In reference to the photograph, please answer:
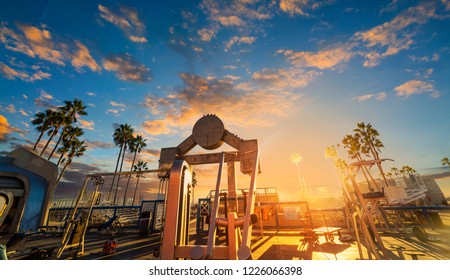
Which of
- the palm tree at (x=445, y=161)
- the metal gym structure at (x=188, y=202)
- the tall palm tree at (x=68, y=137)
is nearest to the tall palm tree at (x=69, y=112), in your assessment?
the tall palm tree at (x=68, y=137)

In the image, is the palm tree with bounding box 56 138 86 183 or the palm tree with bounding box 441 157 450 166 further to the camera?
the palm tree with bounding box 441 157 450 166

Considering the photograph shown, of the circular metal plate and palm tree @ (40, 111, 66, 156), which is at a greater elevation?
palm tree @ (40, 111, 66, 156)

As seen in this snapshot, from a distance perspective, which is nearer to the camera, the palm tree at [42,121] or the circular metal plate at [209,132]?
the circular metal plate at [209,132]

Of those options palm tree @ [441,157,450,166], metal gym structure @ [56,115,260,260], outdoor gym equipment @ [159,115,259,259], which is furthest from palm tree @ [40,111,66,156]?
palm tree @ [441,157,450,166]

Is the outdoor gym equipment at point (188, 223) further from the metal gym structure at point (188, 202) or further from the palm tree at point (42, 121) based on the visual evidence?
the palm tree at point (42, 121)

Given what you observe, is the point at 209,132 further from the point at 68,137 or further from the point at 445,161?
the point at 445,161

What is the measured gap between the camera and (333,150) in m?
5.16

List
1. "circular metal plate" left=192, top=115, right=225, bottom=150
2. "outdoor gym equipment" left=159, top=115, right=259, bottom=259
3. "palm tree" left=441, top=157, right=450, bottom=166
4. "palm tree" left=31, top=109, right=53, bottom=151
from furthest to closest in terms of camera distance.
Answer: "palm tree" left=441, top=157, right=450, bottom=166
"palm tree" left=31, top=109, right=53, bottom=151
"circular metal plate" left=192, top=115, right=225, bottom=150
"outdoor gym equipment" left=159, top=115, right=259, bottom=259

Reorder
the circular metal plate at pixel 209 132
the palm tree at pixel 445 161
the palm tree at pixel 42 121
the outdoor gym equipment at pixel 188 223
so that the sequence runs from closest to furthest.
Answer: the outdoor gym equipment at pixel 188 223 < the circular metal plate at pixel 209 132 < the palm tree at pixel 42 121 < the palm tree at pixel 445 161

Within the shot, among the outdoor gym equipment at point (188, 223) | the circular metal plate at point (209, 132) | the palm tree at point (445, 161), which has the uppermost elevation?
the palm tree at point (445, 161)

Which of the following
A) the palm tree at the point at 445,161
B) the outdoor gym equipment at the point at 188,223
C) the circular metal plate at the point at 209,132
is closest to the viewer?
the outdoor gym equipment at the point at 188,223

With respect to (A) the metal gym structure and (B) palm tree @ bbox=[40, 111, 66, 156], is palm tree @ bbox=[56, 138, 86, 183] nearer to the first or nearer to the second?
(B) palm tree @ bbox=[40, 111, 66, 156]
